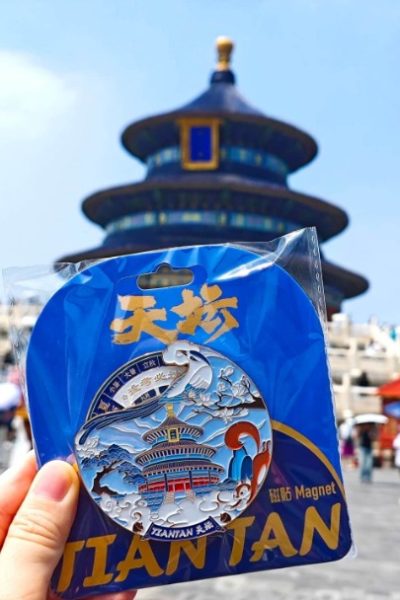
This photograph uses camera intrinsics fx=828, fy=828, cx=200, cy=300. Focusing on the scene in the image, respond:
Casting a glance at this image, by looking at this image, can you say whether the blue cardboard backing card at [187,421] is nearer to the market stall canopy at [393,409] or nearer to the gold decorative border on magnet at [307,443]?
the gold decorative border on magnet at [307,443]

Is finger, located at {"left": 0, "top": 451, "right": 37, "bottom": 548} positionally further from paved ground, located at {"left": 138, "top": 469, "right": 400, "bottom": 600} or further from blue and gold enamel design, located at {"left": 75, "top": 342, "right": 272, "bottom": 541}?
paved ground, located at {"left": 138, "top": 469, "right": 400, "bottom": 600}

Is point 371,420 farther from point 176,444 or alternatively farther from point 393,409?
point 176,444

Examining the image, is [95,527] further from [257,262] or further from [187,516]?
[257,262]

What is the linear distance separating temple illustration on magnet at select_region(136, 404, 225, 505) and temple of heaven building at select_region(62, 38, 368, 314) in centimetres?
2911

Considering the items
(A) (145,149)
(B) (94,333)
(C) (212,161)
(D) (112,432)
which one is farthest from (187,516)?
(A) (145,149)

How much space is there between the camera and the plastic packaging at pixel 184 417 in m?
1.92

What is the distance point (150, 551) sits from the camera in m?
1.92

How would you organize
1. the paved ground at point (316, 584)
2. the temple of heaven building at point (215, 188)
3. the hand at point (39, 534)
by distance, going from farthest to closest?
the temple of heaven building at point (215, 188), the paved ground at point (316, 584), the hand at point (39, 534)

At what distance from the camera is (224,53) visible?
38.0 meters

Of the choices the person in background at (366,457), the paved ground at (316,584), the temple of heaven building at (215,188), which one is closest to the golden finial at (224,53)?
the temple of heaven building at (215,188)

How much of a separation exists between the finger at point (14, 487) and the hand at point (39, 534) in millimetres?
59

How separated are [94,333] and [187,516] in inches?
18.9

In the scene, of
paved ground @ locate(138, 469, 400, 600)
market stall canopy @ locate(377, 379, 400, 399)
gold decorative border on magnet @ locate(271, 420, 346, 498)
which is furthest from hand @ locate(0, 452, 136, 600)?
market stall canopy @ locate(377, 379, 400, 399)

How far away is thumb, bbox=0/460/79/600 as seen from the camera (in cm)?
177
